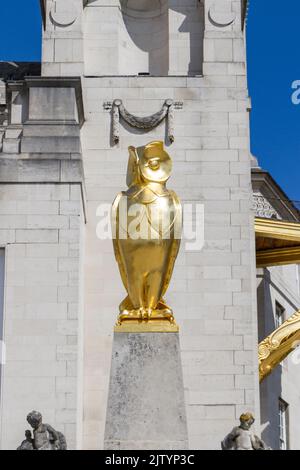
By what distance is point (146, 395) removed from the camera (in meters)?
19.8

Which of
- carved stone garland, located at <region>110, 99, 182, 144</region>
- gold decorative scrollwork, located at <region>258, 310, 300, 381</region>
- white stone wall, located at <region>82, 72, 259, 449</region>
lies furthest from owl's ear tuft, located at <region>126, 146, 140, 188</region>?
gold decorative scrollwork, located at <region>258, 310, 300, 381</region>

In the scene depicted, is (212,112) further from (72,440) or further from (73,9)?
(72,440)

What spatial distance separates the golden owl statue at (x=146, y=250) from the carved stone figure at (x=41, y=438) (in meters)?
2.89

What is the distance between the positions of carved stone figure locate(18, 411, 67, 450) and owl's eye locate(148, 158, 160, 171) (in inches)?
185

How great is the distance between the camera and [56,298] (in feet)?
88.5

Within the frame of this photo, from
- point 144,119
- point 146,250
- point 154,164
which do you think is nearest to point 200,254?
point 144,119

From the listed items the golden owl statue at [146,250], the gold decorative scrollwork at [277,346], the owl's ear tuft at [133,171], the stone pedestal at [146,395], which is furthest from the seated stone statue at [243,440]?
the gold decorative scrollwork at [277,346]

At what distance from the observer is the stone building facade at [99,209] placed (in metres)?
26.8

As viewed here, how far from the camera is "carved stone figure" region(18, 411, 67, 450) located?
857 inches

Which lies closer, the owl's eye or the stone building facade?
the owl's eye

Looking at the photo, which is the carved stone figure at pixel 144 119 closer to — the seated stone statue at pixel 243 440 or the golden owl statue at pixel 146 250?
the golden owl statue at pixel 146 250

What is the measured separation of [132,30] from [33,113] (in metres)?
4.49

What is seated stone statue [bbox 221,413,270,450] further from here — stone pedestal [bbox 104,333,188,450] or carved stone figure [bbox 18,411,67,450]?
carved stone figure [bbox 18,411,67,450]
